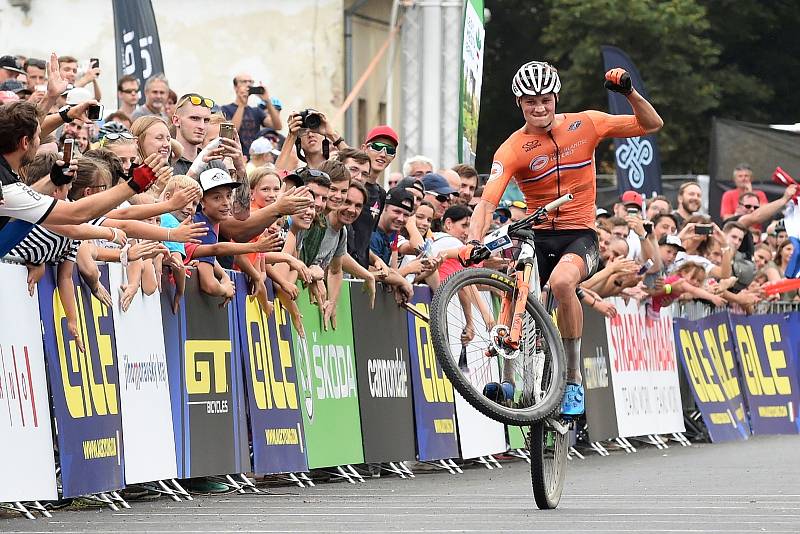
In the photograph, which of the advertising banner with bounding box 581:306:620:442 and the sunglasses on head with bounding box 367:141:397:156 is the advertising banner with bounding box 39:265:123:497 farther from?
the advertising banner with bounding box 581:306:620:442

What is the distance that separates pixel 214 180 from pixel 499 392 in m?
2.59

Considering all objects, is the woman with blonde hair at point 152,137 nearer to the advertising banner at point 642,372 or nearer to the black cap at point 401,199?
the black cap at point 401,199

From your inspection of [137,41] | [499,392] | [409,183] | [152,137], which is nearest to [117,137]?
[152,137]

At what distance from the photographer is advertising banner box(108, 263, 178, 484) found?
10922 millimetres

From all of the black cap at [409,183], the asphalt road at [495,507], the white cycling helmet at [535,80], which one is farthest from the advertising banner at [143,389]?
the black cap at [409,183]

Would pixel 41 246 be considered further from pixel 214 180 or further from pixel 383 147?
pixel 383 147

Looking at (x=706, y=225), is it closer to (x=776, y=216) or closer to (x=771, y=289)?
(x=771, y=289)

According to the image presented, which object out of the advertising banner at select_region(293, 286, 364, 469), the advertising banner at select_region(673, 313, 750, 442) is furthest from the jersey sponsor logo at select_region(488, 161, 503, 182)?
the advertising banner at select_region(673, 313, 750, 442)

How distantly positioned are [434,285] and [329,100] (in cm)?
1718

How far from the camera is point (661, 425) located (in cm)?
1872

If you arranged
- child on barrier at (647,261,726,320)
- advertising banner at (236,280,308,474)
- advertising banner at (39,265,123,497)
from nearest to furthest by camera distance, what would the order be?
advertising banner at (39,265,123,497) → advertising banner at (236,280,308,474) → child on barrier at (647,261,726,320)

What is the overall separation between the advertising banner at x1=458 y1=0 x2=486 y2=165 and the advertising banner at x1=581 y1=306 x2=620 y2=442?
2.55m

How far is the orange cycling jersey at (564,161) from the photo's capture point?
11453 mm

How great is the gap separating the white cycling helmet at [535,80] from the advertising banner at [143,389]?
100 inches
